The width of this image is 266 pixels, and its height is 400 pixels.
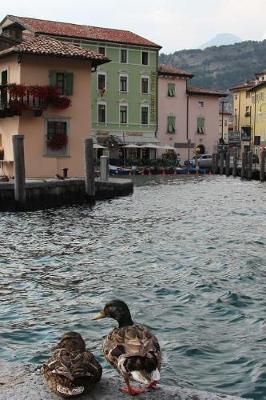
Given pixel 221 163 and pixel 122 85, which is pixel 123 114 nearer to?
pixel 122 85

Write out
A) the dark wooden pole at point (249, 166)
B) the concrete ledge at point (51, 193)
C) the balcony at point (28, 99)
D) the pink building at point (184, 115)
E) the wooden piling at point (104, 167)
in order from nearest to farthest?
the concrete ledge at point (51, 193) → the wooden piling at point (104, 167) → the balcony at point (28, 99) → the dark wooden pole at point (249, 166) → the pink building at point (184, 115)

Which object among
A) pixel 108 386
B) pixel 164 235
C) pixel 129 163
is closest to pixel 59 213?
pixel 164 235

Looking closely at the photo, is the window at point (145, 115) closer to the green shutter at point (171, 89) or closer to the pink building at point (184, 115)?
the pink building at point (184, 115)

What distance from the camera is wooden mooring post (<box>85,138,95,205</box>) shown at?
2665 centimetres

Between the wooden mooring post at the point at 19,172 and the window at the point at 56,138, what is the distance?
9508 millimetres

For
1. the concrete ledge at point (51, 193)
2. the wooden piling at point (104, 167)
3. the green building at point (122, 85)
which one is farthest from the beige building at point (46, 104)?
the green building at point (122, 85)

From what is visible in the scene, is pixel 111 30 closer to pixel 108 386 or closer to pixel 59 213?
pixel 59 213

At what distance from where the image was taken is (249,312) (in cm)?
995

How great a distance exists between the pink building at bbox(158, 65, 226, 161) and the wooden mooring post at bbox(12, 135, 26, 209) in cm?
4423

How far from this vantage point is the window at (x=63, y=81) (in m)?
34.0

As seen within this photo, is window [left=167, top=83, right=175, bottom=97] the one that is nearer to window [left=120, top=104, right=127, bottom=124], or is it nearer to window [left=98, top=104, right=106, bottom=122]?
window [left=120, top=104, right=127, bottom=124]

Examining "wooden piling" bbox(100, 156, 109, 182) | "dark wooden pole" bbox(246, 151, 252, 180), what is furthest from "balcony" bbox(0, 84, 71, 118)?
"dark wooden pole" bbox(246, 151, 252, 180)

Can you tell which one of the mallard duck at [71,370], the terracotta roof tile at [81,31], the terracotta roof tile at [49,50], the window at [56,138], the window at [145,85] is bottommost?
the mallard duck at [71,370]

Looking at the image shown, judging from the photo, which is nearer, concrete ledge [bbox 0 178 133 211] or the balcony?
concrete ledge [bbox 0 178 133 211]
